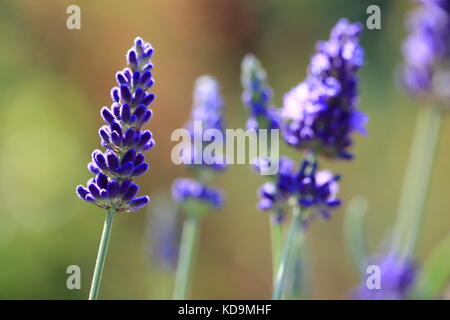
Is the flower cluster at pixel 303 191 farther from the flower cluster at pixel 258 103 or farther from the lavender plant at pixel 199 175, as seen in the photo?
the lavender plant at pixel 199 175

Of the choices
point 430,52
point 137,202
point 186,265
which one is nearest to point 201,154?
point 186,265

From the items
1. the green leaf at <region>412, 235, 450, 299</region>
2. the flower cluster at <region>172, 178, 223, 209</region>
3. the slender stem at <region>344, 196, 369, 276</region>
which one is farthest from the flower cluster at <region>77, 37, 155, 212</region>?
the green leaf at <region>412, 235, 450, 299</region>

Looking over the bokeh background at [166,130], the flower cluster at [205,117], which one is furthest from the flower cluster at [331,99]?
the bokeh background at [166,130]

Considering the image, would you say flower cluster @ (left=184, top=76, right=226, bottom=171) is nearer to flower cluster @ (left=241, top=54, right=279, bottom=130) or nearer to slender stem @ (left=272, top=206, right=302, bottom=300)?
flower cluster @ (left=241, top=54, right=279, bottom=130)
